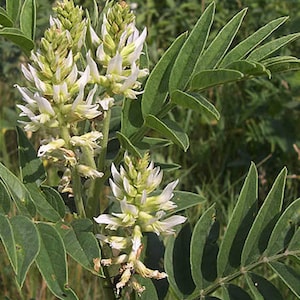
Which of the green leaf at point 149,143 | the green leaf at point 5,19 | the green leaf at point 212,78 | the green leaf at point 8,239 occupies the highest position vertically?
the green leaf at point 5,19

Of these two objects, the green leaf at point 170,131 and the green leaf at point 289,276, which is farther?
the green leaf at point 289,276

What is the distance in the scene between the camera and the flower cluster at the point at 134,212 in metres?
1.13

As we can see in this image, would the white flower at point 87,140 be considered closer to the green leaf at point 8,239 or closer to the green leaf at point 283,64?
the green leaf at point 8,239

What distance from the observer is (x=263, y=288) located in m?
1.30

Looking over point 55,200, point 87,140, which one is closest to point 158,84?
point 87,140

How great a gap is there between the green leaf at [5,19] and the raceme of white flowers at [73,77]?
87 millimetres

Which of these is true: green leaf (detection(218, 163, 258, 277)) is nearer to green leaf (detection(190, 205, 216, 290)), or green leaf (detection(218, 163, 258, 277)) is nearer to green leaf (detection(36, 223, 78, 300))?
green leaf (detection(190, 205, 216, 290))

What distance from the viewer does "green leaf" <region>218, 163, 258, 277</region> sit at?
127cm

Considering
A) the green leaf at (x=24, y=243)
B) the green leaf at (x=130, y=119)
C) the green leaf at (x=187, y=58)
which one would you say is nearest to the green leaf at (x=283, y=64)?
the green leaf at (x=187, y=58)

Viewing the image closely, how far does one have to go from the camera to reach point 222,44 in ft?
3.99

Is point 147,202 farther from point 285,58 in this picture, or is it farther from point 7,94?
point 7,94

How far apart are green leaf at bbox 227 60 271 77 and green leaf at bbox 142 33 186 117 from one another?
0.13m

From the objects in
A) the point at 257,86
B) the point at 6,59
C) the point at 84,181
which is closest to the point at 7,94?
the point at 6,59

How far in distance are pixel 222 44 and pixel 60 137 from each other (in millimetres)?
332
